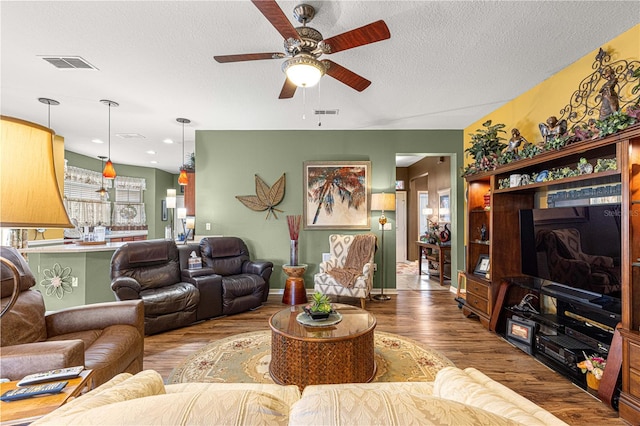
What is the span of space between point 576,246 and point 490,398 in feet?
7.52

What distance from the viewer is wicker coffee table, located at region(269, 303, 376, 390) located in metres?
2.01

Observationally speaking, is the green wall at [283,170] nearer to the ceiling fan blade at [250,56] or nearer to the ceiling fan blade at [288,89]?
the ceiling fan blade at [288,89]

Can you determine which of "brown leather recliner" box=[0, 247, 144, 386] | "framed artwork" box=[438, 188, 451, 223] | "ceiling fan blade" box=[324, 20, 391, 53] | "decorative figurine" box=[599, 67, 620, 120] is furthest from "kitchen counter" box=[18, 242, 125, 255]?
"framed artwork" box=[438, 188, 451, 223]

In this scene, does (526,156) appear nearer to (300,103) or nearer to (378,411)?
(300,103)

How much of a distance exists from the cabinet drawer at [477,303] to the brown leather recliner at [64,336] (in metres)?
3.51

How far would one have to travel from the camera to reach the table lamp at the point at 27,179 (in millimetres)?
874

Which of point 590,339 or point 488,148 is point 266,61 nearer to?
point 488,148

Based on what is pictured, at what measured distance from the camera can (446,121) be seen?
14.5 feet

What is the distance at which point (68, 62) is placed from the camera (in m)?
2.72

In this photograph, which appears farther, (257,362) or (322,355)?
(257,362)

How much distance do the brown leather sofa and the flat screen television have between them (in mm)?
3305

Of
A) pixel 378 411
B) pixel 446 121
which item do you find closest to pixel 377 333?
pixel 378 411

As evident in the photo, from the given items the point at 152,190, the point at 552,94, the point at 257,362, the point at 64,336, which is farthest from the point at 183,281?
the point at 152,190

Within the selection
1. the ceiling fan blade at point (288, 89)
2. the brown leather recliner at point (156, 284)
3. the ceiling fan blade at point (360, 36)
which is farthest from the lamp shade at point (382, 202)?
the brown leather recliner at point (156, 284)
